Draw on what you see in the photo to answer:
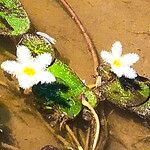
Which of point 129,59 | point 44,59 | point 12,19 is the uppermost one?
point 129,59

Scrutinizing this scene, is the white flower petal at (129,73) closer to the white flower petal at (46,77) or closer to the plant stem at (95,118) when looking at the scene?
the plant stem at (95,118)

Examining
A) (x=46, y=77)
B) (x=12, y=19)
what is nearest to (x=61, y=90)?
(x=46, y=77)

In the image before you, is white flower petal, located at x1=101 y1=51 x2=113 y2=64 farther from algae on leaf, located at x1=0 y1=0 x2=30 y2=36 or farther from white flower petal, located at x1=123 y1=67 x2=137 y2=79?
algae on leaf, located at x1=0 y1=0 x2=30 y2=36

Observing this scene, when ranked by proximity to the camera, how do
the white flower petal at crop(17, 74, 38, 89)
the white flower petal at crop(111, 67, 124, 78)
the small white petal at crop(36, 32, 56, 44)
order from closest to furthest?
the white flower petal at crop(17, 74, 38, 89) → the white flower petal at crop(111, 67, 124, 78) → the small white petal at crop(36, 32, 56, 44)

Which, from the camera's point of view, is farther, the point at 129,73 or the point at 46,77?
the point at 129,73

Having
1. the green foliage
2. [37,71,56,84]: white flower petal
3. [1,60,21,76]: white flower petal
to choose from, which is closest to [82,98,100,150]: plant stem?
the green foliage

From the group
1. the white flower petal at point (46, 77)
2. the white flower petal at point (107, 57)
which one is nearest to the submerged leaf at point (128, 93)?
the white flower petal at point (107, 57)

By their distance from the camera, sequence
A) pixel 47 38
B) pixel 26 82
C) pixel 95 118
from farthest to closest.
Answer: pixel 47 38 → pixel 95 118 → pixel 26 82

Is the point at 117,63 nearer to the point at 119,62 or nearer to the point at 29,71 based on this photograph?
the point at 119,62
